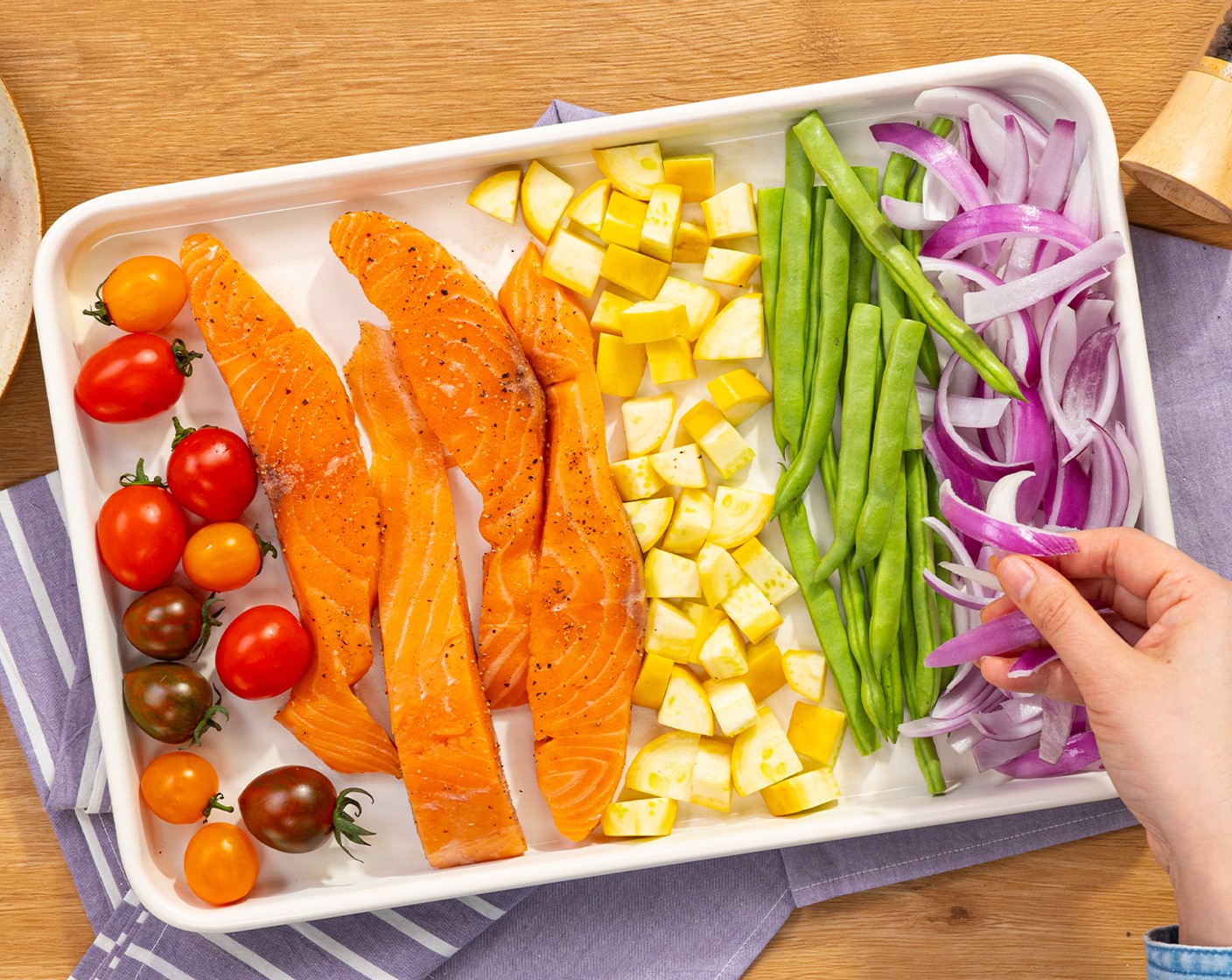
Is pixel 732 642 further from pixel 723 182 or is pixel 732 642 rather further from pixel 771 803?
pixel 723 182

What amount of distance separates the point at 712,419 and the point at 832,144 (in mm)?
777

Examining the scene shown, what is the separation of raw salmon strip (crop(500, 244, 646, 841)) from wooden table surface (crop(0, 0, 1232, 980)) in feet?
2.24

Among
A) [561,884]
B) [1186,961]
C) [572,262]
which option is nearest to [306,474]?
[572,262]

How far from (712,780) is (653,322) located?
1218mm

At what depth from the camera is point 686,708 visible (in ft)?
8.36

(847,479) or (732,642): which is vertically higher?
(847,479)

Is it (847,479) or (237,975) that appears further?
(237,975)

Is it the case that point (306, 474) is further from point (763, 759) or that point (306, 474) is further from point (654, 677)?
point (763, 759)

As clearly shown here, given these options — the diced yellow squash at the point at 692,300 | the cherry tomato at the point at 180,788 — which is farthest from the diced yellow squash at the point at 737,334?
the cherry tomato at the point at 180,788

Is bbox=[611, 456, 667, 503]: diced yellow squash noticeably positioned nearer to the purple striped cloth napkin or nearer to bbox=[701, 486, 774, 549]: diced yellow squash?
bbox=[701, 486, 774, 549]: diced yellow squash

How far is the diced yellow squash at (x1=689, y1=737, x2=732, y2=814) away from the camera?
2.53 meters

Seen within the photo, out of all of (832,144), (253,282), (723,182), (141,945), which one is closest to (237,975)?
(141,945)

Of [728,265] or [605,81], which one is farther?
[605,81]

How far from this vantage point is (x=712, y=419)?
2.54 metres
